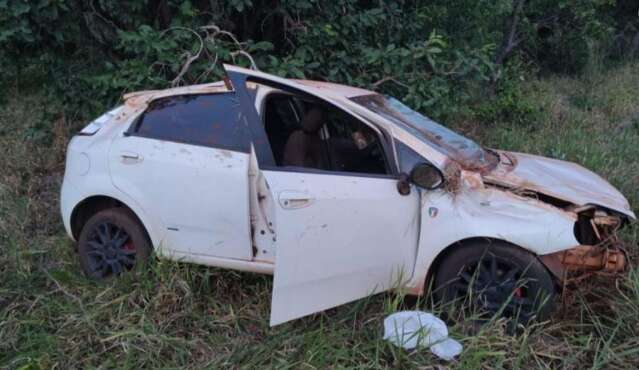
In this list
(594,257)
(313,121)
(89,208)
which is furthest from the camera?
(89,208)

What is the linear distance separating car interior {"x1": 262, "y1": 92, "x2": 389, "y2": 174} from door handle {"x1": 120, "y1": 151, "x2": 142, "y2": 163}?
2.87ft

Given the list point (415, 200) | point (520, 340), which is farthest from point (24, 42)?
point (520, 340)

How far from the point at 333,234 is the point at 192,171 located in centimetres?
105

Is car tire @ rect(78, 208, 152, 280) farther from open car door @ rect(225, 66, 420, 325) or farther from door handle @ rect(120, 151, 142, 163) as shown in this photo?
open car door @ rect(225, 66, 420, 325)

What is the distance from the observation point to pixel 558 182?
342cm

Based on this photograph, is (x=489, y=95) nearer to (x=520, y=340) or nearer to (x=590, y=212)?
(x=590, y=212)

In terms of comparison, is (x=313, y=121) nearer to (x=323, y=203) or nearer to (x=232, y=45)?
(x=323, y=203)

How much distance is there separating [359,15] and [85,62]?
325 cm

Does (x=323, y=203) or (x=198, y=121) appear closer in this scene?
(x=323, y=203)

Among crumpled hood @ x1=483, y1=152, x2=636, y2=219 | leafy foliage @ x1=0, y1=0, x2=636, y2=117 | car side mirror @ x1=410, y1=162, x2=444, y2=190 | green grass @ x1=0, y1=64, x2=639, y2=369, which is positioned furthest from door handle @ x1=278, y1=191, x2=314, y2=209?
leafy foliage @ x1=0, y1=0, x2=636, y2=117

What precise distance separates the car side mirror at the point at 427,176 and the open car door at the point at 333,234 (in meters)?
0.10

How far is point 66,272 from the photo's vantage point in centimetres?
384

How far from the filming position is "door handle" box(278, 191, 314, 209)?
2941 millimetres

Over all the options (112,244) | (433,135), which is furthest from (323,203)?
(112,244)
